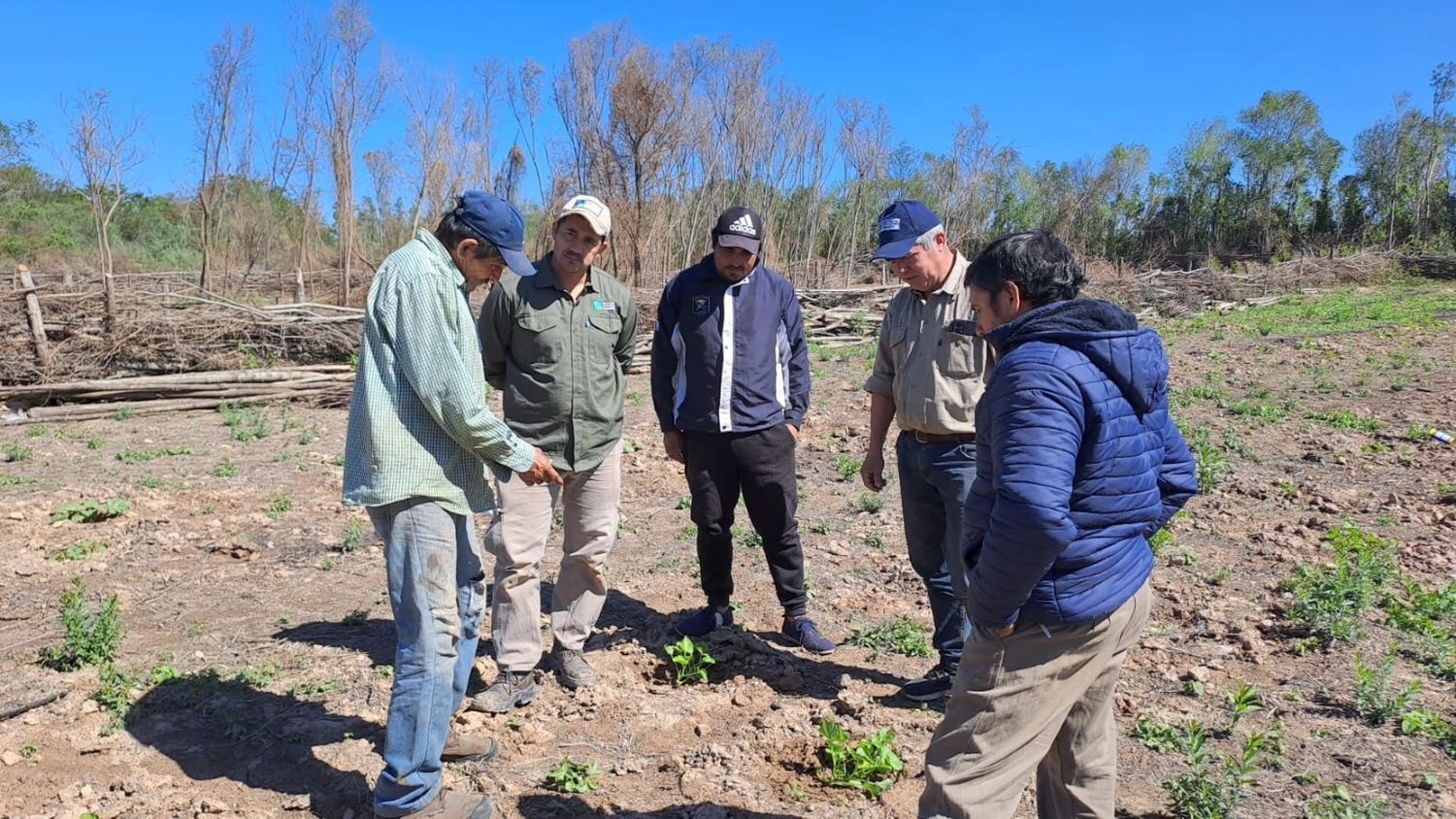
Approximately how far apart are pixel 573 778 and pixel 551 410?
126cm

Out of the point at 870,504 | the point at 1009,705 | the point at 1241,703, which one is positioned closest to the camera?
the point at 1009,705

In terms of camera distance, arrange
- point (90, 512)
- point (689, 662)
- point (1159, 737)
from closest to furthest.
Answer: point (1159, 737)
point (689, 662)
point (90, 512)

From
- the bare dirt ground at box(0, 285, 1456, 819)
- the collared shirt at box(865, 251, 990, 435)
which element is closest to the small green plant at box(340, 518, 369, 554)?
the bare dirt ground at box(0, 285, 1456, 819)

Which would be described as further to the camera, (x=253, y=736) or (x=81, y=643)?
(x=81, y=643)

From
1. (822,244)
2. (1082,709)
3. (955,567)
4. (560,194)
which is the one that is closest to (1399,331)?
(955,567)

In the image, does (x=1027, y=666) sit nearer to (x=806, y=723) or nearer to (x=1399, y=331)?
(x=806, y=723)

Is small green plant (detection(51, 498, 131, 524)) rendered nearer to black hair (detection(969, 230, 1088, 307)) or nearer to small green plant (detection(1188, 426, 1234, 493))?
black hair (detection(969, 230, 1088, 307))

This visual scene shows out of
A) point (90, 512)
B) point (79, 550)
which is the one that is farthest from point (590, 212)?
point (90, 512)

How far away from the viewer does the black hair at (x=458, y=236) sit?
248 centimetres

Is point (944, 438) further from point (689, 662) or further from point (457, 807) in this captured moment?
point (457, 807)

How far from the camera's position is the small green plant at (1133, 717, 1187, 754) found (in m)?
3.00

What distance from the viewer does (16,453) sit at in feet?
25.2

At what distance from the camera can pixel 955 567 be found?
3.19 m

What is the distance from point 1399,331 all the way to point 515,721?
14.0 m
